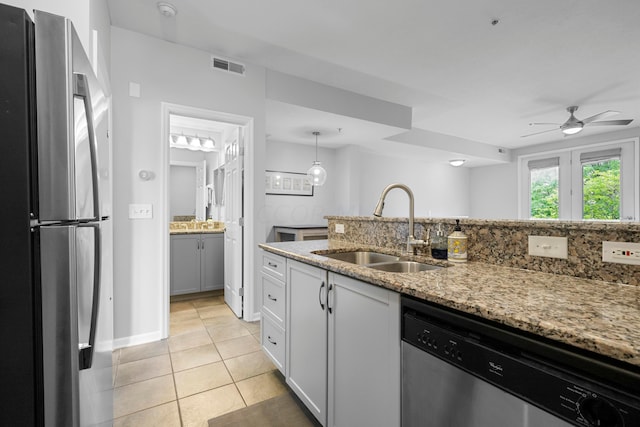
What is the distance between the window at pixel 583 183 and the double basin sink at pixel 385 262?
6082 millimetres

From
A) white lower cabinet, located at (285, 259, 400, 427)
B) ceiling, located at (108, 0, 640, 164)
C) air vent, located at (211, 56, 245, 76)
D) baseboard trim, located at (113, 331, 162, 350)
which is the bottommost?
baseboard trim, located at (113, 331, 162, 350)

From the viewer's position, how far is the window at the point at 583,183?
17.7 feet

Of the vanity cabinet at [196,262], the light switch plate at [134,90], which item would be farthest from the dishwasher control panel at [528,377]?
the vanity cabinet at [196,262]

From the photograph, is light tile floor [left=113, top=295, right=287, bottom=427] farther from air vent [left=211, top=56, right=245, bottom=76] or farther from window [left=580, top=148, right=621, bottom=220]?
window [left=580, top=148, right=621, bottom=220]

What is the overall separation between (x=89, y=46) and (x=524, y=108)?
5.16 metres

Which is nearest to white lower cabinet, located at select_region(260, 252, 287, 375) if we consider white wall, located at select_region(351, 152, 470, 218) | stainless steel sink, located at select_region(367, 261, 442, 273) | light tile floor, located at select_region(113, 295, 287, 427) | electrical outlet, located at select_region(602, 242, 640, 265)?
light tile floor, located at select_region(113, 295, 287, 427)

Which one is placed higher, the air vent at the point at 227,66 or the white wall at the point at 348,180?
the air vent at the point at 227,66

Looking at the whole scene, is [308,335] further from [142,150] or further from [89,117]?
[142,150]

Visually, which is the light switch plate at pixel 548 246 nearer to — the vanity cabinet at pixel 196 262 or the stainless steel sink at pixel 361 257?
the stainless steel sink at pixel 361 257

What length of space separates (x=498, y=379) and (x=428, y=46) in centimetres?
288

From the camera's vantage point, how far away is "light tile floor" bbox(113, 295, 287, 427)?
5.57ft

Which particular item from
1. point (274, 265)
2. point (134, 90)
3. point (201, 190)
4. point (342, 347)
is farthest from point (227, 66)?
point (342, 347)

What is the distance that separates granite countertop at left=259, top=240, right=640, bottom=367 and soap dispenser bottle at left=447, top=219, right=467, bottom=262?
3.8 inches

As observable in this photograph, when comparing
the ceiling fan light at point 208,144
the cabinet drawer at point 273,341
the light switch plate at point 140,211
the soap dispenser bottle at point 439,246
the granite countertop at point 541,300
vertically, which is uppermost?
the ceiling fan light at point 208,144
